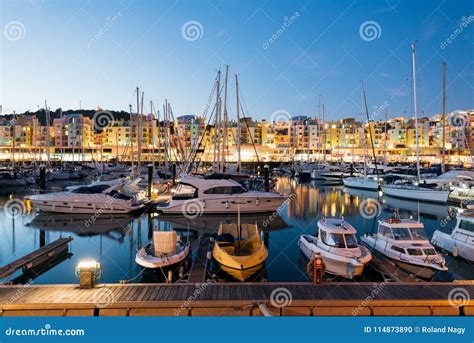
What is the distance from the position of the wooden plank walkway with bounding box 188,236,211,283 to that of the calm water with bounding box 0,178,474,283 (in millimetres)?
1454

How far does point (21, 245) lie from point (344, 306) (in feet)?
51.7

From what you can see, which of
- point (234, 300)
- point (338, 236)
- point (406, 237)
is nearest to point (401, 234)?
point (406, 237)

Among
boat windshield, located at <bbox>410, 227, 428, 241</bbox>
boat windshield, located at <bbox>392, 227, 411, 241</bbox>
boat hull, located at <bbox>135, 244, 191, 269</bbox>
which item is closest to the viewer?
boat hull, located at <bbox>135, 244, 191, 269</bbox>

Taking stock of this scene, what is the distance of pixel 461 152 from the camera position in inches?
3834

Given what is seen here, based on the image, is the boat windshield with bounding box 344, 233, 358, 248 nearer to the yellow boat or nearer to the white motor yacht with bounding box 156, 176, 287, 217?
the yellow boat

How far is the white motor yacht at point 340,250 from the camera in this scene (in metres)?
11.1

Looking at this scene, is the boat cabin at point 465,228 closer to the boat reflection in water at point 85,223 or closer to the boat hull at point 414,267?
the boat hull at point 414,267

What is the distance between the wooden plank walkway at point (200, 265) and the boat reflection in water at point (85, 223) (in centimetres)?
555

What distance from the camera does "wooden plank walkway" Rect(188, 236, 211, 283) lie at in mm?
10539

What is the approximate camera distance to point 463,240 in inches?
536

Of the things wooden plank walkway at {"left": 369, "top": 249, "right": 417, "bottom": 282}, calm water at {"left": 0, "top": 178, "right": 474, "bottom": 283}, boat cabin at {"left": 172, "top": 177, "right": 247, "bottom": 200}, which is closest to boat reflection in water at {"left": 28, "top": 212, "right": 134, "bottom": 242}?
calm water at {"left": 0, "top": 178, "right": 474, "bottom": 283}

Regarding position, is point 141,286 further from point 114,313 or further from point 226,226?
point 226,226

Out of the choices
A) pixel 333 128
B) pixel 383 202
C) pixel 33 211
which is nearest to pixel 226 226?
pixel 33 211

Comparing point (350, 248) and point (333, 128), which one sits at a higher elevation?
point (333, 128)
